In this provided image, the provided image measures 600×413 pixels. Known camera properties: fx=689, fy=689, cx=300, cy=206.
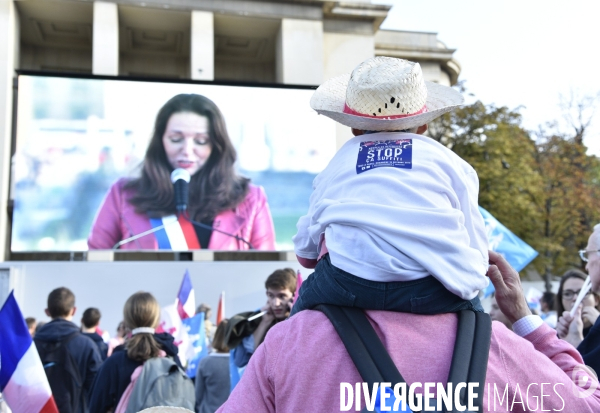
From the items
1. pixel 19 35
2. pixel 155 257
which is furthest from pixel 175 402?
pixel 19 35

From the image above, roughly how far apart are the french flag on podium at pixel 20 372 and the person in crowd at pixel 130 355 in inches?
33.9

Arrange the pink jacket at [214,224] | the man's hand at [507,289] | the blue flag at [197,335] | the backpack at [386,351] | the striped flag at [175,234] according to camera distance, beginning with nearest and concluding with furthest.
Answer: the backpack at [386,351]
the man's hand at [507,289]
the blue flag at [197,335]
the striped flag at [175,234]
the pink jacket at [214,224]

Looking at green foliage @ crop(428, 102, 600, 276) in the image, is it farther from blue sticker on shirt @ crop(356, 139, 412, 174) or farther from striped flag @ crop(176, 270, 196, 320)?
blue sticker on shirt @ crop(356, 139, 412, 174)

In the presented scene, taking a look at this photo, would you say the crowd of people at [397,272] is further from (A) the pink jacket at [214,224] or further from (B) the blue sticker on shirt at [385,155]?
(A) the pink jacket at [214,224]

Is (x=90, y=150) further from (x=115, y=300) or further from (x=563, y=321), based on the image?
(x=563, y=321)

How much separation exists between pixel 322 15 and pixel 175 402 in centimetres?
2270

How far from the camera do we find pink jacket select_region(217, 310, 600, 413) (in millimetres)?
1564

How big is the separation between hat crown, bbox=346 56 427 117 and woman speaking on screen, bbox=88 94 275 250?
18406 millimetres

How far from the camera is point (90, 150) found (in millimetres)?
20906

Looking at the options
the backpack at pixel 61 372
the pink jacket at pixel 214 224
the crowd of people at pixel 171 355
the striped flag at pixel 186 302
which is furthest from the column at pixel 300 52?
the crowd of people at pixel 171 355

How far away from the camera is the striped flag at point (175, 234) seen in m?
19.9

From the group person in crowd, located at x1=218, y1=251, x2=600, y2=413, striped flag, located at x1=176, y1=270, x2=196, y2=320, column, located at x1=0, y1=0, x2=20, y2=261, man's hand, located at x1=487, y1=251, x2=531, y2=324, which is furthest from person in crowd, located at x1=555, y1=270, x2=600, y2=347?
column, located at x1=0, y1=0, x2=20, y2=261

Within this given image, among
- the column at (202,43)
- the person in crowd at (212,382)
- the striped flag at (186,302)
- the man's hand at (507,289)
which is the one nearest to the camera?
the man's hand at (507,289)

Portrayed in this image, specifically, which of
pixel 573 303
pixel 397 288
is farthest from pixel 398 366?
pixel 573 303
